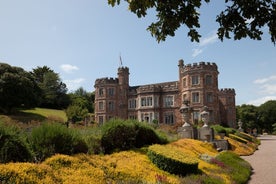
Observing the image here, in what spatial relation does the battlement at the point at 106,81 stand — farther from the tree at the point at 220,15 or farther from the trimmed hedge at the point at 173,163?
the tree at the point at 220,15

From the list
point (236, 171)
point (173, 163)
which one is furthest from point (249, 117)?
point (173, 163)

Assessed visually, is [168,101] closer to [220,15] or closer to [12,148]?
[12,148]

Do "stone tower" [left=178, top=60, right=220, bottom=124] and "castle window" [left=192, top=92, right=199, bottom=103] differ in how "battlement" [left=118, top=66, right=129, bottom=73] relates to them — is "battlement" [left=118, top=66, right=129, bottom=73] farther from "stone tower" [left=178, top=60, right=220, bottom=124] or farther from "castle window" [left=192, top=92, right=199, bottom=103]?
"castle window" [left=192, top=92, right=199, bottom=103]

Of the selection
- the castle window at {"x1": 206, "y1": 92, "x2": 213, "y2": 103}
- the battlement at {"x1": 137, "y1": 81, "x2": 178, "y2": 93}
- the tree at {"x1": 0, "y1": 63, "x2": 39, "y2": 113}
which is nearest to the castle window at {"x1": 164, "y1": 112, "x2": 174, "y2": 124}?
the battlement at {"x1": 137, "y1": 81, "x2": 178, "y2": 93}

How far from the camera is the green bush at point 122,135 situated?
41.4 feet

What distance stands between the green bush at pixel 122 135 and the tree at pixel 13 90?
1518 inches

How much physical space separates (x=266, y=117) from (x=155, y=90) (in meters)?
41.7

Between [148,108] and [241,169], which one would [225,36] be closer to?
[241,169]

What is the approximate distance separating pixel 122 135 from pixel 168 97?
4230 centimetres

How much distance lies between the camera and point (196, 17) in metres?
5.41

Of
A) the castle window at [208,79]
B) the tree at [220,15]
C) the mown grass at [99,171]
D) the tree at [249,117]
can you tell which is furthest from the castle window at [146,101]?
the tree at [220,15]

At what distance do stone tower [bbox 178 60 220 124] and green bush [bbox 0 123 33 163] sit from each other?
A: 136 ft

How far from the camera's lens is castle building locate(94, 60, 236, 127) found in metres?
48.8

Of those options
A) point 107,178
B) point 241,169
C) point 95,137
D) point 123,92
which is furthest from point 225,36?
point 123,92
